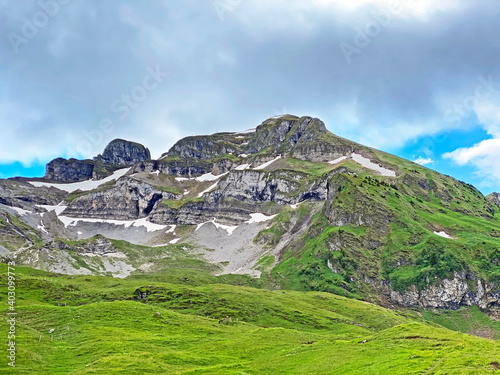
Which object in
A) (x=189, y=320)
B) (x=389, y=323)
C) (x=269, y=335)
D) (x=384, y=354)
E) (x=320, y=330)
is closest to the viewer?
(x=384, y=354)

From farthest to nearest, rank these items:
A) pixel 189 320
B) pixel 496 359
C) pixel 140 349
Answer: pixel 189 320 < pixel 140 349 < pixel 496 359

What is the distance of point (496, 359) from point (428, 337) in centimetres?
2748

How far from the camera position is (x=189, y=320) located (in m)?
124

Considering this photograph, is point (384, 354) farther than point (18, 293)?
No

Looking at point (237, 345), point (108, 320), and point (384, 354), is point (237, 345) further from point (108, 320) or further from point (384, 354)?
point (108, 320)

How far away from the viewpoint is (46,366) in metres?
66.2

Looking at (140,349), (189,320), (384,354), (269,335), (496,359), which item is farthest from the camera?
(189,320)

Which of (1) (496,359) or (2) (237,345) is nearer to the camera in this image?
(1) (496,359)

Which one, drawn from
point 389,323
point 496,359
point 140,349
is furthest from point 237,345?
point 389,323

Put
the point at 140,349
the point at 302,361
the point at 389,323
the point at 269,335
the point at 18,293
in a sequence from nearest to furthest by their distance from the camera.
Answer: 1. the point at 302,361
2. the point at 140,349
3. the point at 269,335
4. the point at 18,293
5. the point at 389,323

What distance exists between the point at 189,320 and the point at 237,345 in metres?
38.6

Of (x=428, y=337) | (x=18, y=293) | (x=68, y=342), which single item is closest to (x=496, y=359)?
(x=428, y=337)

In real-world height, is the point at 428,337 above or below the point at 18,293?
below

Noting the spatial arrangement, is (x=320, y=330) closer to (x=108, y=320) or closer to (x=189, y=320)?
(x=189, y=320)
